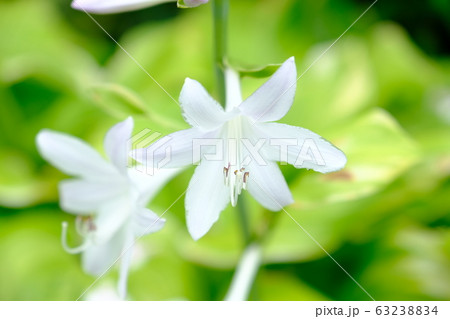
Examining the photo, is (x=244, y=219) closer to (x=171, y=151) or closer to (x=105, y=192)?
(x=105, y=192)

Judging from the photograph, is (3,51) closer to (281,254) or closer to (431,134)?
(281,254)

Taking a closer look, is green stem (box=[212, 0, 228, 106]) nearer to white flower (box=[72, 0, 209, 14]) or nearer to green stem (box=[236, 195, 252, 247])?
white flower (box=[72, 0, 209, 14])

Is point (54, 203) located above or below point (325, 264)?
above

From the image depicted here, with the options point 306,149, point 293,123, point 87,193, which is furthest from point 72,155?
point 293,123

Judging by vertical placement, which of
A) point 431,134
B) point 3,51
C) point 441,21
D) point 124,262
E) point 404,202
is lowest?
point 124,262

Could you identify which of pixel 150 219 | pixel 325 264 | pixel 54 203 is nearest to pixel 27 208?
pixel 54 203

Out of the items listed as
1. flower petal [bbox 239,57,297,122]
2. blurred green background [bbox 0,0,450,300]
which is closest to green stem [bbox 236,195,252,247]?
blurred green background [bbox 0,0,450,300]

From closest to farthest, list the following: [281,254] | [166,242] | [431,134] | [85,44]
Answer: [281,254] < [166,242] < [431,134] < [85,44]
